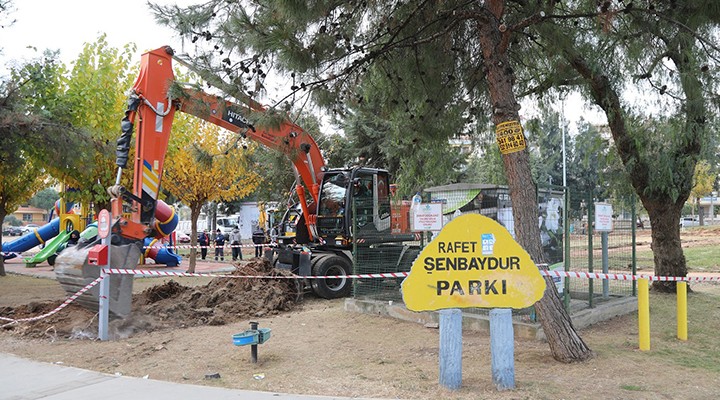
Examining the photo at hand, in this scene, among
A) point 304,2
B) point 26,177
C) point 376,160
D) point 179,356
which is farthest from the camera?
point 376,160

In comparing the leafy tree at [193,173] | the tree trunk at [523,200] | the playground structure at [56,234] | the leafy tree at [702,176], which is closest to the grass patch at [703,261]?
the leafy tree at [702,176]

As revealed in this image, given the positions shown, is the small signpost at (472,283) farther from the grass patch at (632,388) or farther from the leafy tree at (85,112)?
the leafy tree at (85,112)

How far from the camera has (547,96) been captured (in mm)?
10766

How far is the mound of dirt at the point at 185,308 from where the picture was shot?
27.9 feet

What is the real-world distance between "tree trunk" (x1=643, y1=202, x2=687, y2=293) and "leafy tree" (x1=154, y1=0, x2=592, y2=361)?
4.60 m

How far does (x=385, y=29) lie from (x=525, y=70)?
9.46 feet

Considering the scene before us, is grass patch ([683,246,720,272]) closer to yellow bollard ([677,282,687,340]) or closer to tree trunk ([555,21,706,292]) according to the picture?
tree trunk ([555,21,706,292])

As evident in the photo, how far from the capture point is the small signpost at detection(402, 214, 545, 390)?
5332 millimetres

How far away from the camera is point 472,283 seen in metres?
5.37

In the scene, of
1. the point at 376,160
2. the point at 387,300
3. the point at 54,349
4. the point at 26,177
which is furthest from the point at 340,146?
the point at 54,349

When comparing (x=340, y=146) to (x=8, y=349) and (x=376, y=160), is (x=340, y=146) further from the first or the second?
(x=8, y=349)

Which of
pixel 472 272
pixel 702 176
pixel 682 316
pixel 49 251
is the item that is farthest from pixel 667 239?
pixel 49 251

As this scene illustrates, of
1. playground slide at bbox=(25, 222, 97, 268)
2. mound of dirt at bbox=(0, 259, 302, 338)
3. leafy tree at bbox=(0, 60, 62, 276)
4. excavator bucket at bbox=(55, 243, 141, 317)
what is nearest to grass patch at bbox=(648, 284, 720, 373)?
mound of dirt at bbox=(0, 259, 302, 338)

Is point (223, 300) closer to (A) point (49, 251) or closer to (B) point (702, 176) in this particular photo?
(A) point (49, 251)
